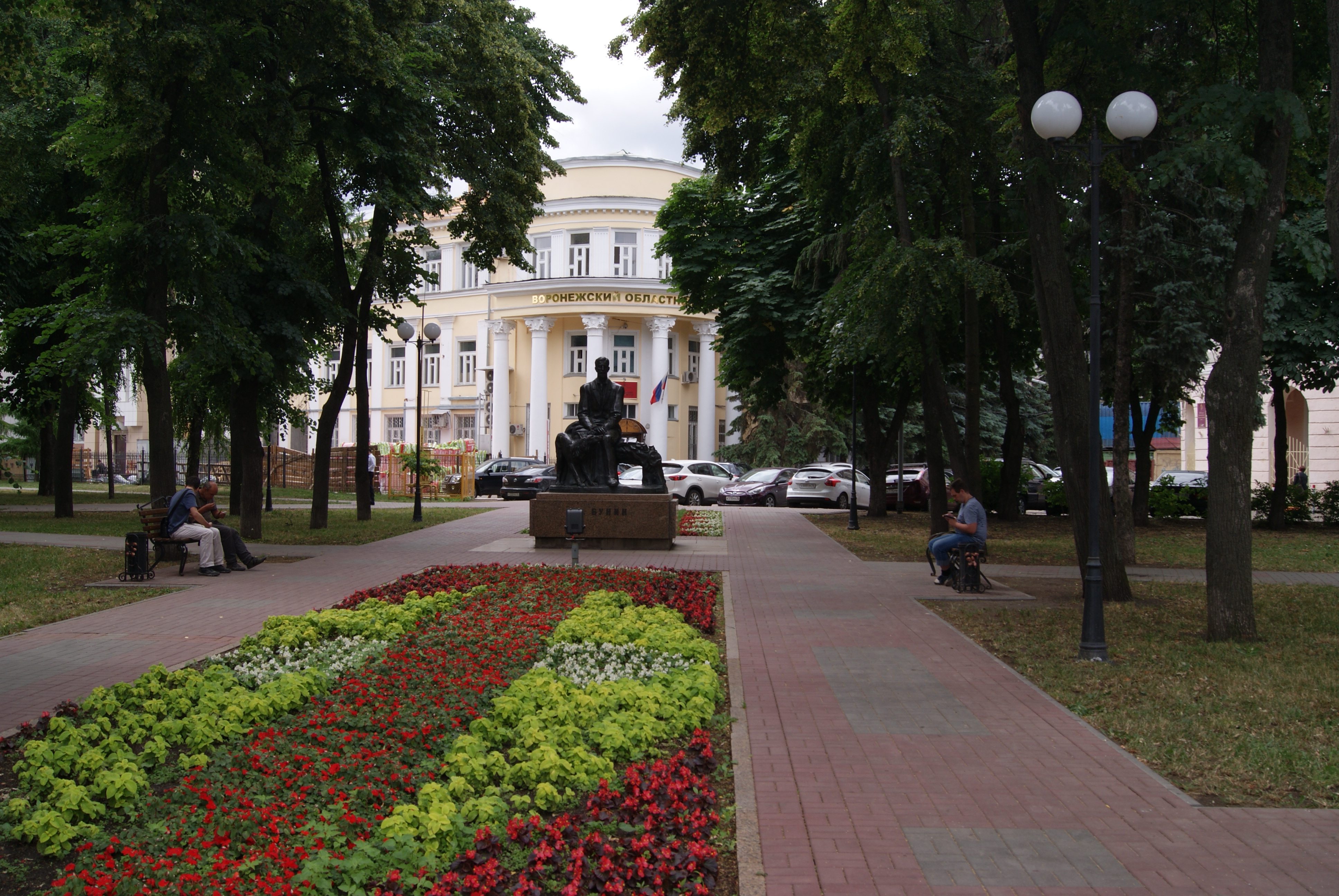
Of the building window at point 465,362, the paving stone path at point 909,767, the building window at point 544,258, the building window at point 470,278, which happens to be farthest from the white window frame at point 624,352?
the paving stone path at point 909,767

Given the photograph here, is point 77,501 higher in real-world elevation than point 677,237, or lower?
lower

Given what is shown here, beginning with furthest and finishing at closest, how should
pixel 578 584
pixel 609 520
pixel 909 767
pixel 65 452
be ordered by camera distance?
pixel 65 452, pixel 609 520, pixel 578 584, pixel 909 767

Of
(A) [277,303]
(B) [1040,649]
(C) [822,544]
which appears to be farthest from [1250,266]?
(A) [277,303]

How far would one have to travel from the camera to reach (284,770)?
222 inches

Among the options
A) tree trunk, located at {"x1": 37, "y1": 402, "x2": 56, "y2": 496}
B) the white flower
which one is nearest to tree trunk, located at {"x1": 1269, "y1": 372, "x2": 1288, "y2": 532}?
the white flower

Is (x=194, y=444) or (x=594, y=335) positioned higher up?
(x=594, y=335)

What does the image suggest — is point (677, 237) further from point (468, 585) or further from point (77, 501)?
point (77, 501)

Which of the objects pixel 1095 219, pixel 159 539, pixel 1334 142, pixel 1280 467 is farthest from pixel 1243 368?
pixel 1280 467

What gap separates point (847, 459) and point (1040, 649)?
36590 mm

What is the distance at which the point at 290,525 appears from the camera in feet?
77.6

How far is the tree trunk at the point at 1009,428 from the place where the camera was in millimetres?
25703

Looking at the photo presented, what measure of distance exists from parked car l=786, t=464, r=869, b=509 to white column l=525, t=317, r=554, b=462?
21187 mm

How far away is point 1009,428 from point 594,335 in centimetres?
3039

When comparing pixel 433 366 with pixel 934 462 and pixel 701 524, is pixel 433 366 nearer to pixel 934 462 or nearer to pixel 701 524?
pixel 701 524
